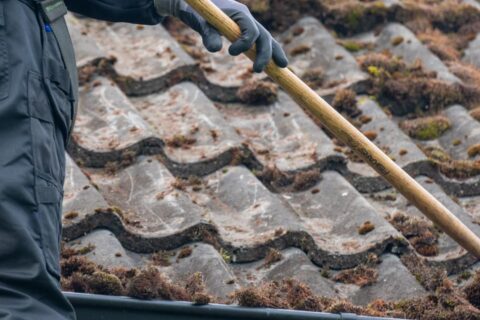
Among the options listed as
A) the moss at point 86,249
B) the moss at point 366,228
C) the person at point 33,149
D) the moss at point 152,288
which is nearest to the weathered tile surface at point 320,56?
the moss at point 366,228

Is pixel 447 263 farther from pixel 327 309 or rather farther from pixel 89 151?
pixel 89 151

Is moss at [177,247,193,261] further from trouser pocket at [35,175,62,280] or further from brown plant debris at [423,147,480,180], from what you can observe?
brown plant debris at [423,147,480,180]

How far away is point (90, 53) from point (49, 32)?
225 centimetres

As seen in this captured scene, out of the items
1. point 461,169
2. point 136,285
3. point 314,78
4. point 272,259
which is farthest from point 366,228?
point 314,78

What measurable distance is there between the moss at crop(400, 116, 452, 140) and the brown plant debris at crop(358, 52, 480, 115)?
14cm

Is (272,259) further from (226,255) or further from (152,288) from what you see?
(152,288)

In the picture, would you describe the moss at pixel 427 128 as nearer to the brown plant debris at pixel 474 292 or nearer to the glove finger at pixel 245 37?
the brown plant debris at pixel 474 292

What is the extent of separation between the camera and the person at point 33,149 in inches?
Result: 136

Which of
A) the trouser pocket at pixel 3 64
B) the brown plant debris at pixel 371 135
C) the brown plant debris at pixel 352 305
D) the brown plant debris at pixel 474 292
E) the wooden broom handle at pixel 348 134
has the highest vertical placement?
the trouser pocket at pixel 3 64

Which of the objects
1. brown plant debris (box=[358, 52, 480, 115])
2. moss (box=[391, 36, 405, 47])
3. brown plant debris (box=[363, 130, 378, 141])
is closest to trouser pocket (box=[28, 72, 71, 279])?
brown plant debris (box=[363, 130, 378, 141])

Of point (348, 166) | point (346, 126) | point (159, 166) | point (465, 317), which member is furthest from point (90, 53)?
point (465, 317)

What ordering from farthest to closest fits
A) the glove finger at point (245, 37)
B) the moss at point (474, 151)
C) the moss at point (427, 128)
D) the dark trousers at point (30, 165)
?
the moss at point (427, 128) → the moss at point (474, 151) → the glove finger at point (245, 37) → the dark trousers at point (30, 165)

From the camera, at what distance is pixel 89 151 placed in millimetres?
5359

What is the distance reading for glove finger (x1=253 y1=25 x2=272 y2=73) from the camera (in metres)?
4.32
